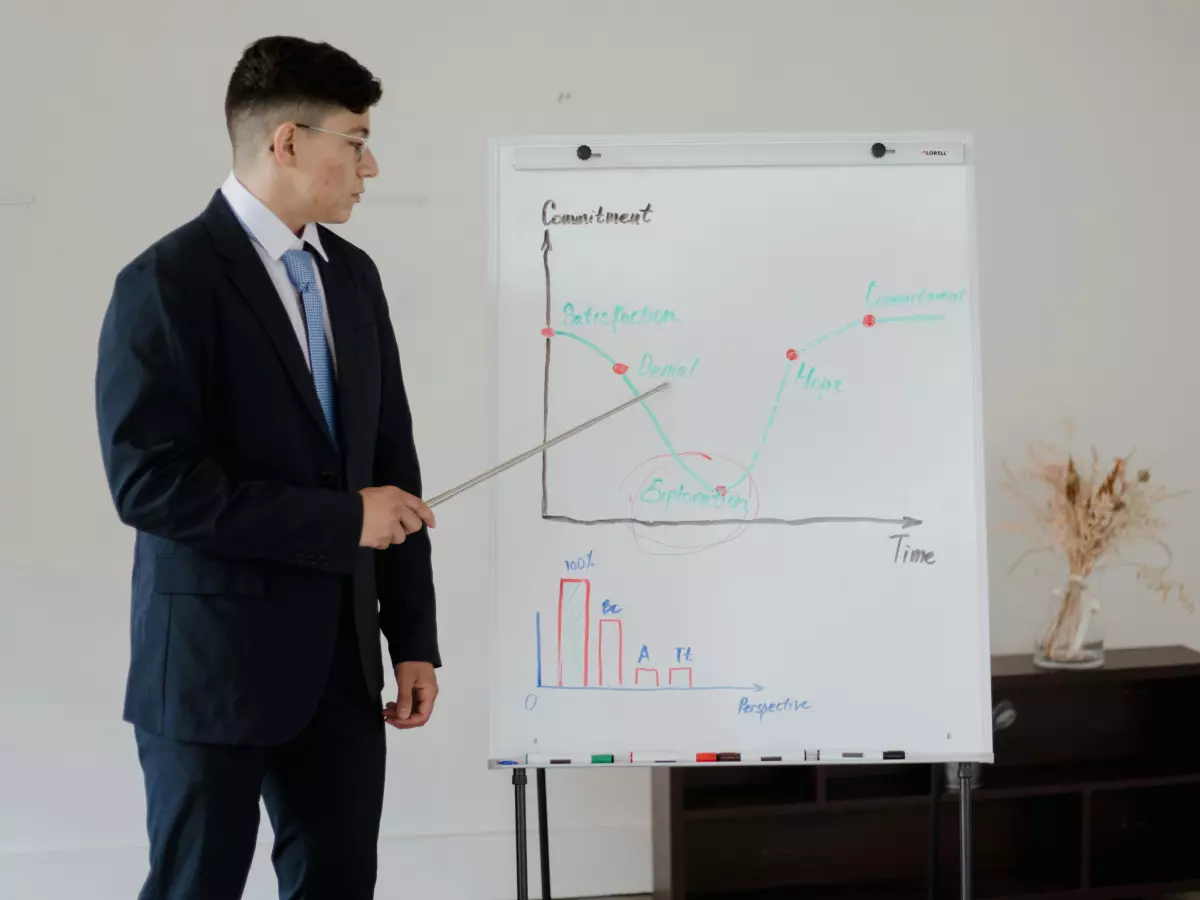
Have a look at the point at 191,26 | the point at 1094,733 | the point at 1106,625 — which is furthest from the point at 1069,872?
the point at 191,26

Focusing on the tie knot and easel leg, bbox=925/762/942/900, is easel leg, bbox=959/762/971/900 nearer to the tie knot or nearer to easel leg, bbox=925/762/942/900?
easel leg, bbox=925/762/942/900

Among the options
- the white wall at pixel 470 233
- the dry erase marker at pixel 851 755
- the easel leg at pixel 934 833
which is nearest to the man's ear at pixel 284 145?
the white wall at pixel 470 233

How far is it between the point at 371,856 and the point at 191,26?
1.98 metres

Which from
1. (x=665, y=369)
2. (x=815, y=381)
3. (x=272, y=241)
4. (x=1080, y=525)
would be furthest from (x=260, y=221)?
(x=1080, y=525)

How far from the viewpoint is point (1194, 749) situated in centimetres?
268

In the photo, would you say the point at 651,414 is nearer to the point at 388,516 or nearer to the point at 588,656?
the point at 588,656

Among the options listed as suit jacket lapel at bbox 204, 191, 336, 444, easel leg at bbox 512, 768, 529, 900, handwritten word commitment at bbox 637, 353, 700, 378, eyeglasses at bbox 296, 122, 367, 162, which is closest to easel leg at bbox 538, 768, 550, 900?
easel leg at bbox 512, 768, 529, 900

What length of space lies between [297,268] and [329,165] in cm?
16

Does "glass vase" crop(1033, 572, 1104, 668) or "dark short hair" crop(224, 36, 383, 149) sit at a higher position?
"dark short hair" crop(224, 36, 383, 149)

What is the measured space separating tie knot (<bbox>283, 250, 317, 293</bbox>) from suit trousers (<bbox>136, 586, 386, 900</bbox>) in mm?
450

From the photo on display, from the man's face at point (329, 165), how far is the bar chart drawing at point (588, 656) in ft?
2.38

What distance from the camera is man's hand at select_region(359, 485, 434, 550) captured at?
1484 mm

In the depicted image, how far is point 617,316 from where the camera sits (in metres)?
1.89

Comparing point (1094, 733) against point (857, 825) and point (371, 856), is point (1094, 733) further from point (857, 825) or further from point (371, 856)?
point (371, 856)
